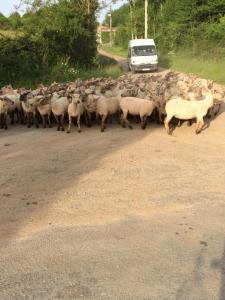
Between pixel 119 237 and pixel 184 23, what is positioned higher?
pixel 184 23

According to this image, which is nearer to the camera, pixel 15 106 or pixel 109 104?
pixel 109 104

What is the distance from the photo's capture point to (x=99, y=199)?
776cm

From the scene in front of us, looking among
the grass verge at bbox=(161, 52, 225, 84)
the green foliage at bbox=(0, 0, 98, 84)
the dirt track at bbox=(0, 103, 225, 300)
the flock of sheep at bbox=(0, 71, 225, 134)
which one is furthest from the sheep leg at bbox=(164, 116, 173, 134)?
the green foliage at bbox=(0, 0, 98, 84)

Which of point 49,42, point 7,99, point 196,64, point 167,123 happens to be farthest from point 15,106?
point 196,64

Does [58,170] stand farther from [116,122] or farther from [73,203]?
[116,122]

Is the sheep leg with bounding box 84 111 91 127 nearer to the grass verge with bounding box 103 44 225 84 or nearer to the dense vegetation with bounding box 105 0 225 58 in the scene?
the grass verge with bounding box 103 44 225 84

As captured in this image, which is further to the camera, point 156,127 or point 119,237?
point 156,127

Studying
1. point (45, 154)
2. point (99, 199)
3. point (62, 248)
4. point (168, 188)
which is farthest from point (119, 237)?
point (45, 154)

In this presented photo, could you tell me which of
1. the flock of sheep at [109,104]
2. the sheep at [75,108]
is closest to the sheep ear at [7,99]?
the flock of sheep at [109,104]

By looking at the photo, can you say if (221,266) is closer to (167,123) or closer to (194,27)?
(167,123)

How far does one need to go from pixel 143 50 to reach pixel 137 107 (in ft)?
72.7

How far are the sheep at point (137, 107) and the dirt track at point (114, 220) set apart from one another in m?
1.57

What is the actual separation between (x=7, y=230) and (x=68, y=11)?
24088 mm

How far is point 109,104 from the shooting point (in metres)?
13.2
